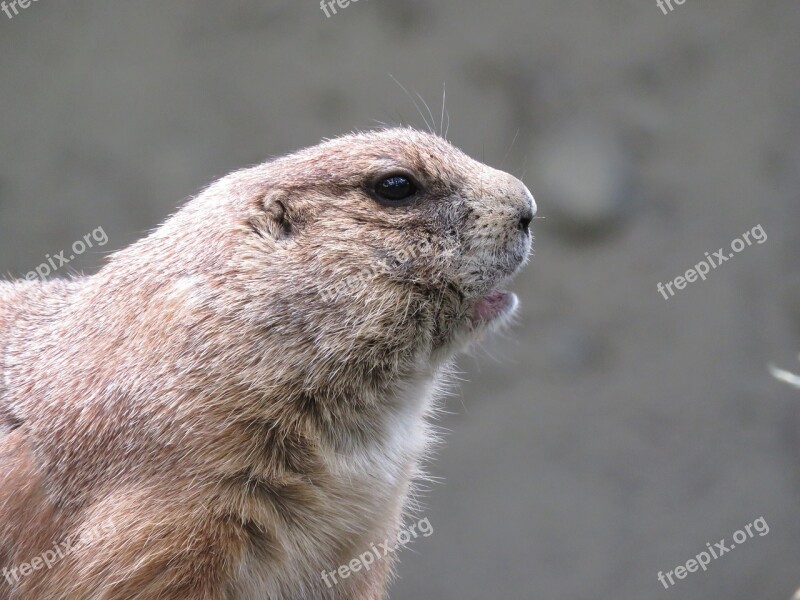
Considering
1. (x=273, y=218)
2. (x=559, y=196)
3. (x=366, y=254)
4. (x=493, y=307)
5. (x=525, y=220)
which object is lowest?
(x=559, y=196)

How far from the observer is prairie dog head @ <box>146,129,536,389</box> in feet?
9.14

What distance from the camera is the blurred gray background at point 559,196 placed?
5.97 m

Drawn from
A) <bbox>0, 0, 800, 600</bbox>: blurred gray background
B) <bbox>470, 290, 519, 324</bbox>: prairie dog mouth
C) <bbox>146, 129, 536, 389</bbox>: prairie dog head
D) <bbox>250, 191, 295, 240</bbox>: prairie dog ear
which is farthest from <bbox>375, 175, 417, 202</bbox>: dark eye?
<bbox>0, 0, 800, 600</bbox>: blurred gray background

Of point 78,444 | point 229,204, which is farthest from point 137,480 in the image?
point 229,204

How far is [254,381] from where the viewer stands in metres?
2.73

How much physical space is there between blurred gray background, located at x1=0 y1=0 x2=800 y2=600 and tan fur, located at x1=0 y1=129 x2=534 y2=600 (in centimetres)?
312

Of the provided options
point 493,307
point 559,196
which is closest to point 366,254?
point 493,307

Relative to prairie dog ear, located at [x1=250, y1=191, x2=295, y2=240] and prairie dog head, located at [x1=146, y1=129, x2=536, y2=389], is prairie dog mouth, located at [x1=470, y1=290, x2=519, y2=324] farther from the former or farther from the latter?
prairie dog ear, located at [x1=250, y1=191, x2=295, y2=240]

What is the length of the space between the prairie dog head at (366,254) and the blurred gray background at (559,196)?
3.10 meters

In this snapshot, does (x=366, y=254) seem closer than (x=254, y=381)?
No

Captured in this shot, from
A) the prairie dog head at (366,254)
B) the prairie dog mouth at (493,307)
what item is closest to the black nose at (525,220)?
the prairie dog head at (366,254)

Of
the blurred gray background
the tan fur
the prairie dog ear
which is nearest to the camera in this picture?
the tan fur

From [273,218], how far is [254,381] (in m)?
0.54

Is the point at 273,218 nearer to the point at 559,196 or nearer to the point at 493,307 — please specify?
the point at 493,307
